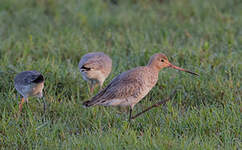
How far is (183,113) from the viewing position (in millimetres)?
5891

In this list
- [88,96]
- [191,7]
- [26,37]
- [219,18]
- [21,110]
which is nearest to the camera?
[21,110]

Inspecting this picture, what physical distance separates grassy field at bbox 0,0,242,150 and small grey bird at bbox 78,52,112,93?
139 mm

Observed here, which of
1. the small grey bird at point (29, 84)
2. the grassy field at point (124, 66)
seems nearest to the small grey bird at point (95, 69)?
the grassy field at point (124, 66)

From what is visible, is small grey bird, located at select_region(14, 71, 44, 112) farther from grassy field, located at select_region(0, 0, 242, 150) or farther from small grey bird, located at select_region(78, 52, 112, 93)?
small grey bird, located at select_region(78, 52, 112, 93)

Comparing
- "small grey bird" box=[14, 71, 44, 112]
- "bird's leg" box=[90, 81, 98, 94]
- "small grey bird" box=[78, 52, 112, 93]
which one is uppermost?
"small grey bird" box=[14, 71, 44, 112]

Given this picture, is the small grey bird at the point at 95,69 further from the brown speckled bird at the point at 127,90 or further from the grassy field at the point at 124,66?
the brown speckled bird at the point at 127,90

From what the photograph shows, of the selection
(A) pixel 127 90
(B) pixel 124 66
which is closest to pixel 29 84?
(A) pixel 127 90

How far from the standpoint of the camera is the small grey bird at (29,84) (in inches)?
236

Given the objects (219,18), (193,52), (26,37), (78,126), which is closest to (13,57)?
(26,37)

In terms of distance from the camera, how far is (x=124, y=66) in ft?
25.1

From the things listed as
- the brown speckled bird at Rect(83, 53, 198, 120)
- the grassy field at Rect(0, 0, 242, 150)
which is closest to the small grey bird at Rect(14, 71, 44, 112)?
the grassy field at Rect(0, 0, 242, 150)

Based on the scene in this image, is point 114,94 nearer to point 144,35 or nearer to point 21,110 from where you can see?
point 21,110

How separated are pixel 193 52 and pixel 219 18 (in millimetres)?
2393

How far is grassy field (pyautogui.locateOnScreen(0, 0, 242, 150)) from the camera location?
17.2ft
